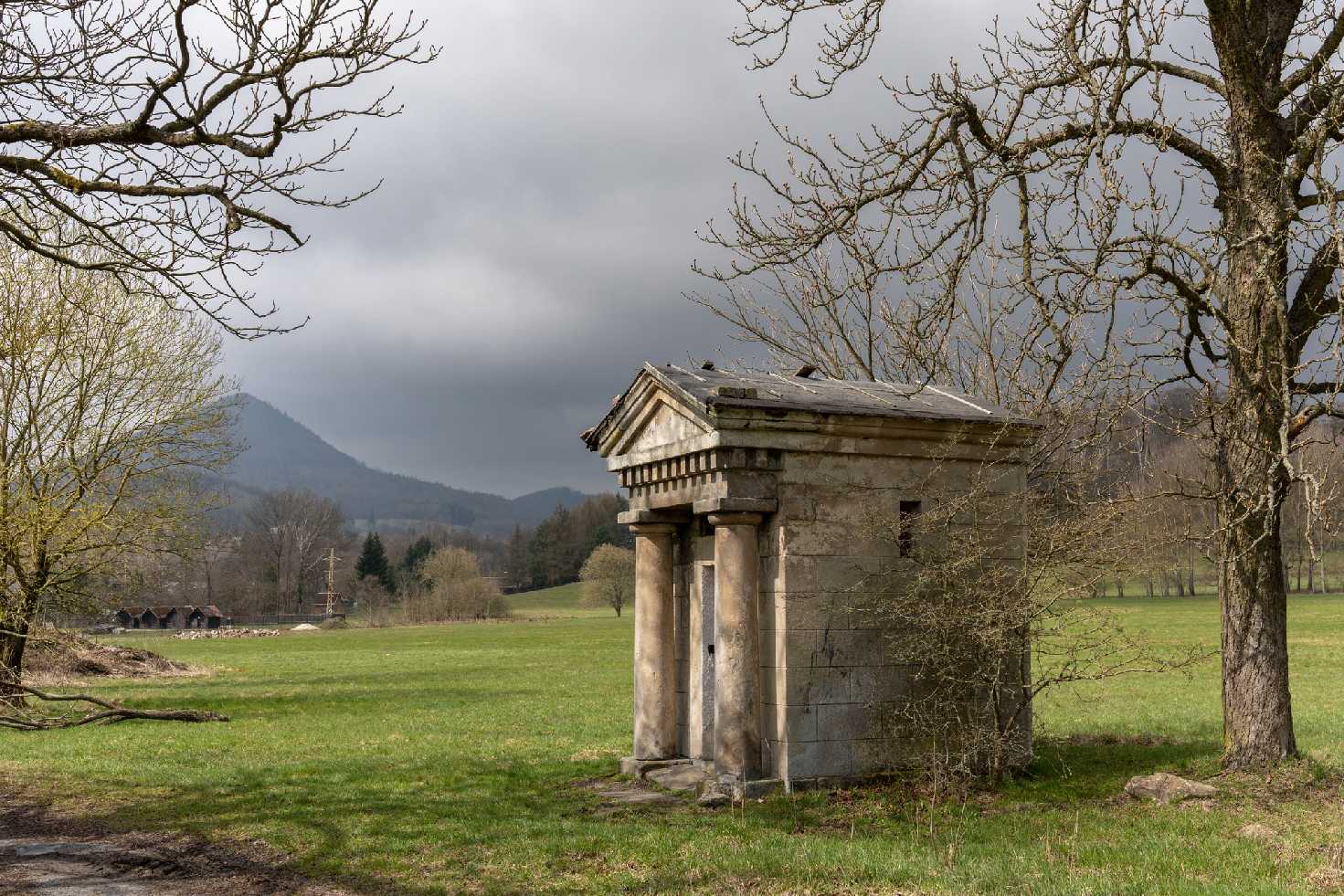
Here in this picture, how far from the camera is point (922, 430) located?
37.7ft

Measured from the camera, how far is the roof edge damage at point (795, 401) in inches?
428

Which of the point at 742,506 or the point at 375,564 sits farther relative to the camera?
the point at 375,564

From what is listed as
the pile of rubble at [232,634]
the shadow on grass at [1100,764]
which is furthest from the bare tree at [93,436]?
the pile of rubble at [232,634]

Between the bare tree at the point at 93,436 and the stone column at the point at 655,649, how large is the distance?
1104 centimetres

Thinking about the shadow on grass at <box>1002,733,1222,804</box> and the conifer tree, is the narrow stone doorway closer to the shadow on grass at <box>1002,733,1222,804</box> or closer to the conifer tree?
the shadow on grass at <box>1002,733,1222,804</box>

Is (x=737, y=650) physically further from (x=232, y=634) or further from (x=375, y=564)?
(x=375, y=564)

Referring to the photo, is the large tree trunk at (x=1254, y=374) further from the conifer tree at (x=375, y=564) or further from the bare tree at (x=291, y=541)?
the conifer tree at (x=375, y=564)

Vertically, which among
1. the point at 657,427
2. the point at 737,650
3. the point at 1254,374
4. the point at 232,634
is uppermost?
the point at 1254,374

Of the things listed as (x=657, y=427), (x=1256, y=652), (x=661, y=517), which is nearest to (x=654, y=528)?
(x=661, y=517)

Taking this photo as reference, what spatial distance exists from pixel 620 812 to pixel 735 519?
2.96 m

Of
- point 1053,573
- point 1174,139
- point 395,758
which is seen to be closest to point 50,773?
point 395,758

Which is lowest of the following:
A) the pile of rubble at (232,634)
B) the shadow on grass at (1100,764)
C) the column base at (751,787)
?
the pile of rubble at (232,634)

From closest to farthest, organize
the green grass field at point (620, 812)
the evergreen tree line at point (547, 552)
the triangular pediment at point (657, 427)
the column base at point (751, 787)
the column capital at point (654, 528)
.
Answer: the green grass field at point (620, 812) → the column base at point (751, 787) → the triangular pediment at point (657, 427) → the column capital at point (654, 528) → the evergreen tree line at point (547, 552)

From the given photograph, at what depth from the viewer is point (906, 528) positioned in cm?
1150
